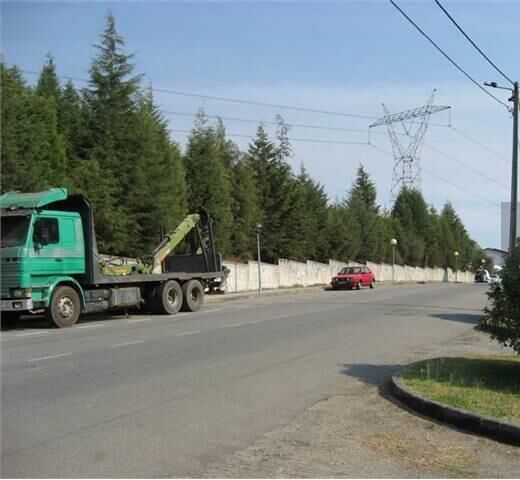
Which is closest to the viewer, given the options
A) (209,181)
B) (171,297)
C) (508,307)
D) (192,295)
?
(508,307)

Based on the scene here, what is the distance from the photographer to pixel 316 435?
650 cm

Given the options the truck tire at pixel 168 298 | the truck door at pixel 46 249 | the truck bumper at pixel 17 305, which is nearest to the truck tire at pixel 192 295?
the truck tire at pixel 168 298

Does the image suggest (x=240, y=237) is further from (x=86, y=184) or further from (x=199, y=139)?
(x=86, y=184)

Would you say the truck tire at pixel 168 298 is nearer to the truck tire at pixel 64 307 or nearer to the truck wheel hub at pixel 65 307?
the truck tire at pixel 64 307

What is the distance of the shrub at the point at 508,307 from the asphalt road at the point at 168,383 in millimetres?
2252

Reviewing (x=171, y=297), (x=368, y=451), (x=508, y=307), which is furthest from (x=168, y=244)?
(x=368, y=451)

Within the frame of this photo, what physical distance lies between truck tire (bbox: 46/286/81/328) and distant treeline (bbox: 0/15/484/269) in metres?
6.01

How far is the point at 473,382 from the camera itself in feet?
27.5

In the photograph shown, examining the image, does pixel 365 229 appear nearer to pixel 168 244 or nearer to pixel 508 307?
pixel 168 244

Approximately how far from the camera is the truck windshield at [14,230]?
52.6ft

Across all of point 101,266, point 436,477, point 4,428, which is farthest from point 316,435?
point 101,266

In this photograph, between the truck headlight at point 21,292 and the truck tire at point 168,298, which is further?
the truck tire at point 168,298

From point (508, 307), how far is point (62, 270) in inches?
465

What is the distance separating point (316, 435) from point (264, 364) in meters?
4.29
